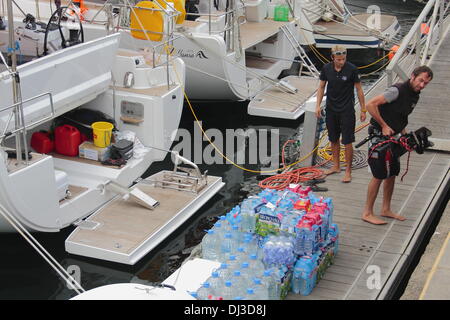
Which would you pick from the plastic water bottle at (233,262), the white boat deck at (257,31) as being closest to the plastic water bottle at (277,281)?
the plastic water bottle at (233,262)

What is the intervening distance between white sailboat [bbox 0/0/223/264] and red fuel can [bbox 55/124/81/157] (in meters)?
0.11

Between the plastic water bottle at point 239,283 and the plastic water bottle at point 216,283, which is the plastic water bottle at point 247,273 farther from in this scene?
the plastic water bottle at point 216,283

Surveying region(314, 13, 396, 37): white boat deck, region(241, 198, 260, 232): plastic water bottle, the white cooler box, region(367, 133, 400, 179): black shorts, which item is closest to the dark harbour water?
the white cooler box

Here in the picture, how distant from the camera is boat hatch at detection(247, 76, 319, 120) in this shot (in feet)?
40.1

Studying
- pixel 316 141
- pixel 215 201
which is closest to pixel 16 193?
pixel 215 201

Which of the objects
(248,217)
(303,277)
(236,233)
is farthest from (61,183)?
(303,277)

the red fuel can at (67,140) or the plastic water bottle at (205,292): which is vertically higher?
the plastic water bottle at (205,292)

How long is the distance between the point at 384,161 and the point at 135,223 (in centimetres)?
279

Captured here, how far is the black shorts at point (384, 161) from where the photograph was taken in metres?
6.84

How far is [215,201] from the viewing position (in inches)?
370

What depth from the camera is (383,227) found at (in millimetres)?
7145

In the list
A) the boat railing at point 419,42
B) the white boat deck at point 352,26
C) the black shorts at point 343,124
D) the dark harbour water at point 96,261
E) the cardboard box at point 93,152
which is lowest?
the dark harbour water at point 96,261

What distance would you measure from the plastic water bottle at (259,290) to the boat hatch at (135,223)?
215 centimetres
